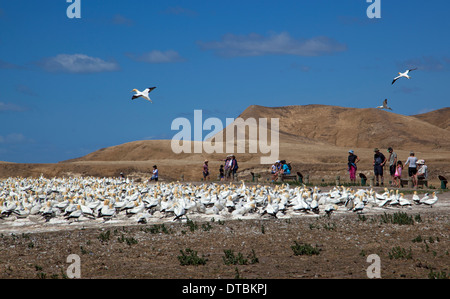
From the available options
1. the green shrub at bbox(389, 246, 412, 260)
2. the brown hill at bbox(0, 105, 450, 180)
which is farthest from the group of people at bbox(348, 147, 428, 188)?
the brown hill at bbox(0, 105, 450, 180)

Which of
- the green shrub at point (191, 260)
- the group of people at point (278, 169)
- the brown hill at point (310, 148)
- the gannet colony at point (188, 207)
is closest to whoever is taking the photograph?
the green shrub at point (191, 260)

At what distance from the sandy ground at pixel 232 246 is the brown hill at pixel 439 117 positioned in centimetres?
11231

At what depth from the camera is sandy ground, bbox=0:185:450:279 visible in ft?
32.6

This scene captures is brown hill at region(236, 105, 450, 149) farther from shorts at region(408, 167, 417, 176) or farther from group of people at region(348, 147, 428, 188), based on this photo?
shorts at region(408, 167, 417, 176)

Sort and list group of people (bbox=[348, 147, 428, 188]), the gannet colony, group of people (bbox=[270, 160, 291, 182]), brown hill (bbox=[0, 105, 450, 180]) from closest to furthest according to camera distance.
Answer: the gannet colony < group of people (bbox=[348, 147, 428, 188]) < group of people (bbox=[270, 160, 291, 182]) < brown hill (bbox=[0, 105, 450, 180])

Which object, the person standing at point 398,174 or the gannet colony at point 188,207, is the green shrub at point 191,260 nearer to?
the gannet colony at point 188,207

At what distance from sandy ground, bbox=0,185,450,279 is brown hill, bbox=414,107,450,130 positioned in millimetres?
112310

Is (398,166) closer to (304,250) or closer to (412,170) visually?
(412,170)

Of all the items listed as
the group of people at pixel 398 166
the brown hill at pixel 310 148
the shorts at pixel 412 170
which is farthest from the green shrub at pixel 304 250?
the brown hill at pixel 310 148

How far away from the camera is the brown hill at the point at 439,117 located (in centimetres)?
12229

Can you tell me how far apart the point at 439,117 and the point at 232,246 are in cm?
12646

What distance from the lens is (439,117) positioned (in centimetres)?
12850

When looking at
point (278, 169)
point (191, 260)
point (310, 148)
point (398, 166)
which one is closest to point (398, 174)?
point (398, 166)
